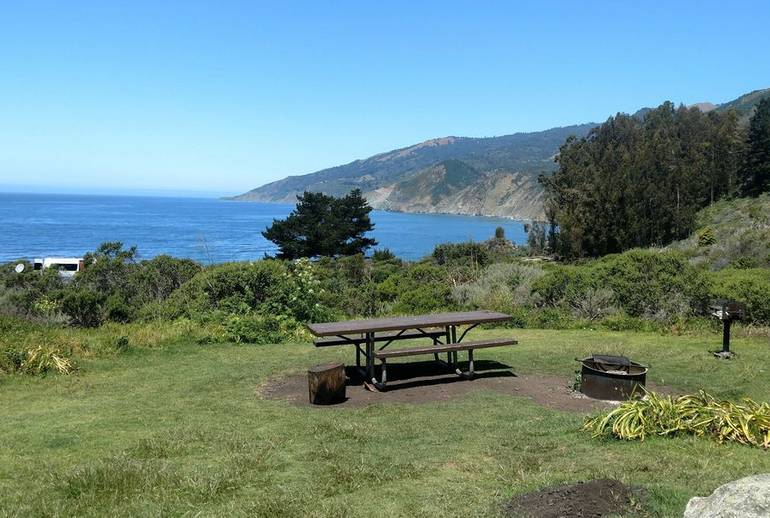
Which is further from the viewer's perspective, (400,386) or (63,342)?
(63,342)

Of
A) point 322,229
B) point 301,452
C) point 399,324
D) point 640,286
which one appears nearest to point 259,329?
point 399,324

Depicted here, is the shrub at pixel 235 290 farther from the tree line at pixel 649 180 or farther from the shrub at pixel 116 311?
the tree line at pixel 649 180

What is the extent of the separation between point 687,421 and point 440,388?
3.16m

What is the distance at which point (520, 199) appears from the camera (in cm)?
16975

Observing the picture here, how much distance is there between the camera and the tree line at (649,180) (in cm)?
4678

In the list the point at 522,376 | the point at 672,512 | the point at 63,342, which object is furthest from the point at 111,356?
the point at 672,512

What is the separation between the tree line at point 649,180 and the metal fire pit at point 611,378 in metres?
40.6

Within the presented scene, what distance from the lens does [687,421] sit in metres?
5.05

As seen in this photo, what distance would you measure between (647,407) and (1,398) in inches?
269

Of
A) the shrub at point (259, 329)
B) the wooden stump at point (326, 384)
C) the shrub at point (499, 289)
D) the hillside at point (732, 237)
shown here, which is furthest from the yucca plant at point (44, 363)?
the hillside at point (732, 237)

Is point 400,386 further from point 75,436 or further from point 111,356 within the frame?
point 111,356

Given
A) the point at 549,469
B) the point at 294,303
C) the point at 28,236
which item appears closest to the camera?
the point at 549,469

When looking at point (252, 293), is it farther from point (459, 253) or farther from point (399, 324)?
point (459, 253)

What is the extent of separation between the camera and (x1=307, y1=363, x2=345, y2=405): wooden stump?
6.84 m
